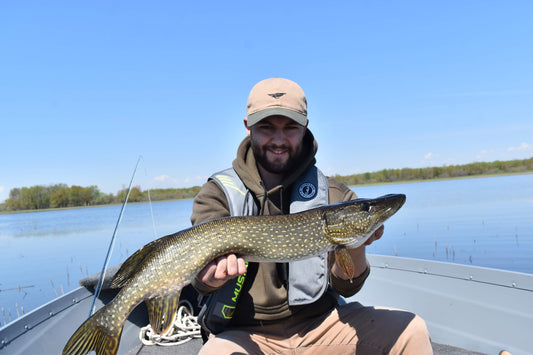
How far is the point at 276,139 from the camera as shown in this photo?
2.66 meters

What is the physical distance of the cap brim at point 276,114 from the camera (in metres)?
2.54

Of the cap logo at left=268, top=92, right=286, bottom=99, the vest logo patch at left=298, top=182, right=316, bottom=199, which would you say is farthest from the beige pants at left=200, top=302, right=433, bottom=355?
the cap logo at left=268, top=92, right=286, bottom=99

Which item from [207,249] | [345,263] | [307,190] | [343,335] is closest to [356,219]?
[345,263]

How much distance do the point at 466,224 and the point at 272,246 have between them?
48.4ft

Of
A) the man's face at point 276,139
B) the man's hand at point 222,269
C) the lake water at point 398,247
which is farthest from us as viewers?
the lake water at point 398,247

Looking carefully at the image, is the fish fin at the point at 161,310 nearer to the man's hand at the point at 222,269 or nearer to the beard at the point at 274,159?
the man's hand at the point at 222,269

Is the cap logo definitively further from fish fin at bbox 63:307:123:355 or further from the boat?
the boat

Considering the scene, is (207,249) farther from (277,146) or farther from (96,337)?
A: (277,146)

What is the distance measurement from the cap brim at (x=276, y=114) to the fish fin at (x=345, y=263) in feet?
3.07

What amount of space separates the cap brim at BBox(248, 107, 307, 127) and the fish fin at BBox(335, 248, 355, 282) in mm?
937

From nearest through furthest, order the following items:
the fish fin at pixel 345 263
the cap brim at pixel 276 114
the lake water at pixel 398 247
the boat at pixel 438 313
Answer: the fish fin at pixel 345 263 → the cap brim at pixel 276 114 → the boat at pixel 438 313 → the lake water at pixel 398 247

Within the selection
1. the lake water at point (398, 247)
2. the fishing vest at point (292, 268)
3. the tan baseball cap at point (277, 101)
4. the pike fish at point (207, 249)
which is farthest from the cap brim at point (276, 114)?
the lake water at point (398, 247)

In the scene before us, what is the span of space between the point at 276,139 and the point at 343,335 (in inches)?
54.9

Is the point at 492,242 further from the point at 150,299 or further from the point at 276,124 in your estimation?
the point at 150,299
